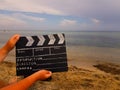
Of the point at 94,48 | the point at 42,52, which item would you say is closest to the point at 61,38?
the point at 42,52

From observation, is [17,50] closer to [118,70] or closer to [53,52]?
[53,52]

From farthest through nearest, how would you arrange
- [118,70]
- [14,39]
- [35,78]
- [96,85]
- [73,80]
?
[118,70]
[73,80]
[96,85]
[14,39]
[35,78]

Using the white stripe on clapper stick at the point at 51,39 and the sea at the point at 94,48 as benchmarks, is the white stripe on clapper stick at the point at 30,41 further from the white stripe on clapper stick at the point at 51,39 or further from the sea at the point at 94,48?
the sea at the point at 94,48

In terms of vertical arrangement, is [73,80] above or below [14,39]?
below

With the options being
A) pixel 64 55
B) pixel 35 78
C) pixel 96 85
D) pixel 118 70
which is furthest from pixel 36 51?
pixel 118 70

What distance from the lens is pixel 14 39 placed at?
2205 mm

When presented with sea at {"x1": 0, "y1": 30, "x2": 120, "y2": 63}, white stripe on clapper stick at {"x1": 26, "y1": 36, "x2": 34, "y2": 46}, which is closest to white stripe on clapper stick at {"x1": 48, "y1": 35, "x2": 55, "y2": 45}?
white stripe on clapper stick at {"x1": 26, "y1": 36, "x2": 34, "y2": 46}

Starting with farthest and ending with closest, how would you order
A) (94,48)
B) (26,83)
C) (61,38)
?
1. (94,48)
2. (61,38)
3. (26,83)

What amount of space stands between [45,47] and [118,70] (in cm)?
772

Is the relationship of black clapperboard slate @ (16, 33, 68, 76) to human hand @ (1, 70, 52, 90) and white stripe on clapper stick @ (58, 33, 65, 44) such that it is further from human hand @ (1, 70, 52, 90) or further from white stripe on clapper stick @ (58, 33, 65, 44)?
human hand @ (1, 70, 52, 90)

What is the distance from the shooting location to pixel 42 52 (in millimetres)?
2529

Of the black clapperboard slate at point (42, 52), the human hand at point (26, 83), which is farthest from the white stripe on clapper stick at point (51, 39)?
the human hand at point (26, 83)

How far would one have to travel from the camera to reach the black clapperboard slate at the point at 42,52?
2502 mm

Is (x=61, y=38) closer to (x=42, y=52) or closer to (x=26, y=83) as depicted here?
(x=42, y=52)
